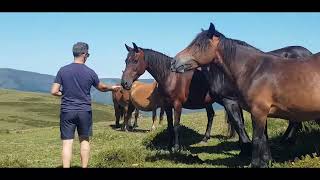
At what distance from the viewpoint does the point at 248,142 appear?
1099cm

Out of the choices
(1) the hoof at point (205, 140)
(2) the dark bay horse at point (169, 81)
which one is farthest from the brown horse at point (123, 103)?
(2) the dark bay horse at point (169, 81)

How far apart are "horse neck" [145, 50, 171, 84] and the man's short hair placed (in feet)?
17.8

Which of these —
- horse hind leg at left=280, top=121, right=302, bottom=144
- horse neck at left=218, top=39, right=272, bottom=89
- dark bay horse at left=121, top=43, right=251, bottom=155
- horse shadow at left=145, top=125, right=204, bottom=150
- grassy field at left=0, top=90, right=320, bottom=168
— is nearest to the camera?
horse neck at left=218, top=39, right=272, bottom=89

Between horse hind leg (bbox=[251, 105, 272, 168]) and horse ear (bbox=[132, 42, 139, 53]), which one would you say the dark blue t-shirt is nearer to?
horse hind leg (bbox=[251, 105, 272, 168])

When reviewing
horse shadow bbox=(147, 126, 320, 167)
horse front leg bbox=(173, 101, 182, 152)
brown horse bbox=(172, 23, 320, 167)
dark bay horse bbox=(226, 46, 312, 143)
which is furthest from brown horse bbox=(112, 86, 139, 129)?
brown horse bbox=(172, 23, 320, 167)

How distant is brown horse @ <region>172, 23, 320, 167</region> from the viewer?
8188 mm

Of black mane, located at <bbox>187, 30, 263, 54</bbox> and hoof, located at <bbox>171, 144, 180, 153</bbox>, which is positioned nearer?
black mane, located at <bbox>187, 30, 263, 54</bbox>

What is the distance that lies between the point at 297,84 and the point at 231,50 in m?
1.71

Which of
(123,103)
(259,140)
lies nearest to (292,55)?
(259,140)

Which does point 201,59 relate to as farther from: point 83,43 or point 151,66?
point 151,66

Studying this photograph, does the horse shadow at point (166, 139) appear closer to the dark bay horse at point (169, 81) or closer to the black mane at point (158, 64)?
the dark bay horse at point (169, 81)

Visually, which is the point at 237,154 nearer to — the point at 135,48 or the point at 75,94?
the point at 135,48

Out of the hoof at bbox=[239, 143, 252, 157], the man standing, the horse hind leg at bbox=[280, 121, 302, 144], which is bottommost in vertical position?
the hoof at bbox=[239, 143, 252, 157]

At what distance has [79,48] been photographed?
781 cm
